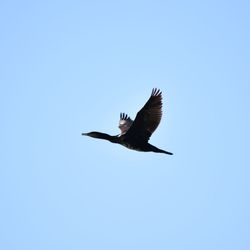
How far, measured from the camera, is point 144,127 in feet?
89.3

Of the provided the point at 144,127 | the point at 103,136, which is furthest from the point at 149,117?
the point at 103,136

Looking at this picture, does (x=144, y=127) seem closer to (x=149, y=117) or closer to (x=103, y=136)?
(x=149, y=117)

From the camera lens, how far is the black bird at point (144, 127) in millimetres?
26922

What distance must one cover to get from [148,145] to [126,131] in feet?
4.31

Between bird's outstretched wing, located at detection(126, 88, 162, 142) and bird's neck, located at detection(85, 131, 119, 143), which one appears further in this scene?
bird's neck, located at detection(85, 131, 119, 143)

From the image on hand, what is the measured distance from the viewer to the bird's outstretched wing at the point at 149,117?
2688 cm

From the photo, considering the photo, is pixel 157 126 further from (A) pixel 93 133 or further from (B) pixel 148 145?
(A) pixel 93 133

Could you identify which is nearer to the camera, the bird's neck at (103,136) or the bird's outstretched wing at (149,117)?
the bird's outstretched wing at (149,117)

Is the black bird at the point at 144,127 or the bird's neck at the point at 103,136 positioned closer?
the black bird at the point at 144,127

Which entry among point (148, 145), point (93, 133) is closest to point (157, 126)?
point (148, 145)

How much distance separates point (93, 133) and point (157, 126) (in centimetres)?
243

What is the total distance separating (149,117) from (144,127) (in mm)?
408

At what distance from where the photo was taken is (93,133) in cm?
2839

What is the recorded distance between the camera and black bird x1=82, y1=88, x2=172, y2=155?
26922mm
